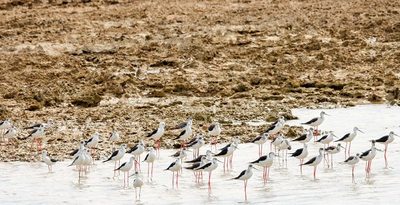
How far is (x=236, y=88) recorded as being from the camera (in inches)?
989

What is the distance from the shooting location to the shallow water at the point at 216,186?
16.1 m

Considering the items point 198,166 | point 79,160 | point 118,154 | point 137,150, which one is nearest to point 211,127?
point 137,150

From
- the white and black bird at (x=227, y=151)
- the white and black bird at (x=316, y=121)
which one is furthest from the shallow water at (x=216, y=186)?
the white and black bird at (x=316, y=121)

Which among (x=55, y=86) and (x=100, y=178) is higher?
(x=55, y=86)

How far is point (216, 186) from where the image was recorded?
1722 centimetres

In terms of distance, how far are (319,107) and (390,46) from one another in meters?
7.07

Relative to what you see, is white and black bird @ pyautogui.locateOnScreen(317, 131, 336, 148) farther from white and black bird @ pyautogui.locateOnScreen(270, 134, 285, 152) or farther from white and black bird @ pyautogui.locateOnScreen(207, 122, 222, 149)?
white and black bird @ pyautogui.locateOnScreen(207, 122, 222, 149)

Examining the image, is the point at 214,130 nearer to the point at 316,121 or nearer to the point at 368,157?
the point at 316,121

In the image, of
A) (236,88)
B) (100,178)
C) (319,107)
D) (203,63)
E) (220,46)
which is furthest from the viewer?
(220,46)

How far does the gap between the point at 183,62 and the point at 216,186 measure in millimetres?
11586

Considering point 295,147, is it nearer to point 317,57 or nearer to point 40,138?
point 40,138

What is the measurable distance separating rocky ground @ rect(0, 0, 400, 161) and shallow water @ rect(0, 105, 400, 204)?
144 centimetres

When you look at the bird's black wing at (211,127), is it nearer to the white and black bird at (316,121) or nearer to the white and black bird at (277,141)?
the white and black bird at (277,141)

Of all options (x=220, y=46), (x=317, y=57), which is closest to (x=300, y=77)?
(x=317, y=57)
